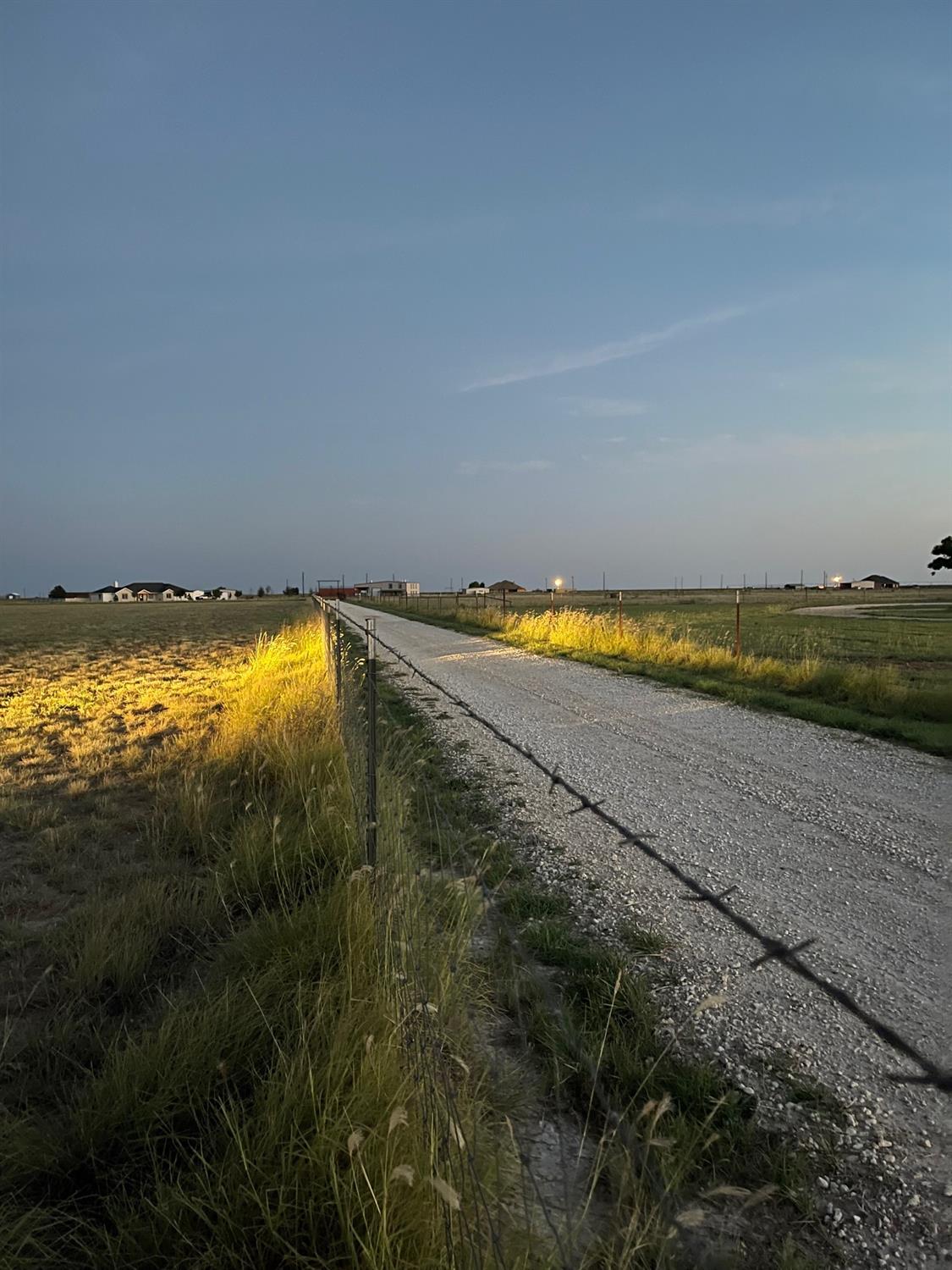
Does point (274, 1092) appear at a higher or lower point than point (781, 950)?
higher

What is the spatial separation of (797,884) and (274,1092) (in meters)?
3.31

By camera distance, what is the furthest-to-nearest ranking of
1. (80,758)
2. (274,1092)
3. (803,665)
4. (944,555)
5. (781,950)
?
(944,555)
(803,665)
(80,758)
(781,950)
(274,1092)

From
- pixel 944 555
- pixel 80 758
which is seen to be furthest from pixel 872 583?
pixel 80 758

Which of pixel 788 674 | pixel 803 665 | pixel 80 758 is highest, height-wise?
pixel 803 665

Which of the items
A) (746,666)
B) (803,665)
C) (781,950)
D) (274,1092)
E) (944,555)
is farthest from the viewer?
(944,555)

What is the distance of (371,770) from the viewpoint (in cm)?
340

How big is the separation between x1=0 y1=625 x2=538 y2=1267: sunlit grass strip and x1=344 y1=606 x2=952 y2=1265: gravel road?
1.04 m

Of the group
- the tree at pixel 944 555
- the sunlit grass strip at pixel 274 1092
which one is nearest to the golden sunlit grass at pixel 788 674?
the sunlit grass strip at pixel 274 1092

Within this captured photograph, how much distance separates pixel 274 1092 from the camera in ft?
6.63

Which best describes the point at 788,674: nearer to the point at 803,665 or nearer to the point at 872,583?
the point at 803,665

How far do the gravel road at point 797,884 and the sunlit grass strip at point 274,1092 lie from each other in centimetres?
104

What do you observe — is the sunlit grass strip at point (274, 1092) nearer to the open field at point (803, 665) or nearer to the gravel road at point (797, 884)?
the gravel road at point (797, 884)

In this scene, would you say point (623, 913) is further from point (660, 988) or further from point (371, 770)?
point (371, 770)

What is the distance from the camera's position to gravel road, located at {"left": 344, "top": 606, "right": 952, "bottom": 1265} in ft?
7.66
